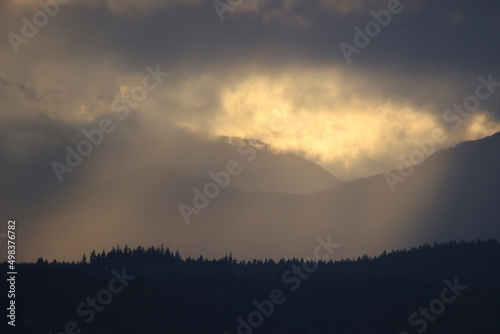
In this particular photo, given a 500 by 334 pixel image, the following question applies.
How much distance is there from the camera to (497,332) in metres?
200

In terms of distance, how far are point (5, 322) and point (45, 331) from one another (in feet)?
38.3

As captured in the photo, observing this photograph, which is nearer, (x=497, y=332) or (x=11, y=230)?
(x=11, y=230)

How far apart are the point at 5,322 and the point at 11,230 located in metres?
68.8

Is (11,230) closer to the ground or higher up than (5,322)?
higher up

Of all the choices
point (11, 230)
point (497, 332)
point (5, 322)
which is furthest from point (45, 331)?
point (497, 332)

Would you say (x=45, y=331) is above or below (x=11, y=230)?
below

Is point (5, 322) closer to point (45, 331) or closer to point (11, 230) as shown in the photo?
point (45, 331)

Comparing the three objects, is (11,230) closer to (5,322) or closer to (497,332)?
(5,322)

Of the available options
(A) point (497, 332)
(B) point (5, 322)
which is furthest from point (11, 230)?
(A) point (497, 332)

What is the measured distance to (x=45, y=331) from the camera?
7785 inches

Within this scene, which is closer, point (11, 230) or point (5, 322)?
point (11, 230)

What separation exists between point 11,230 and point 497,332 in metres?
143

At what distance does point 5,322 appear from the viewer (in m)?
195
